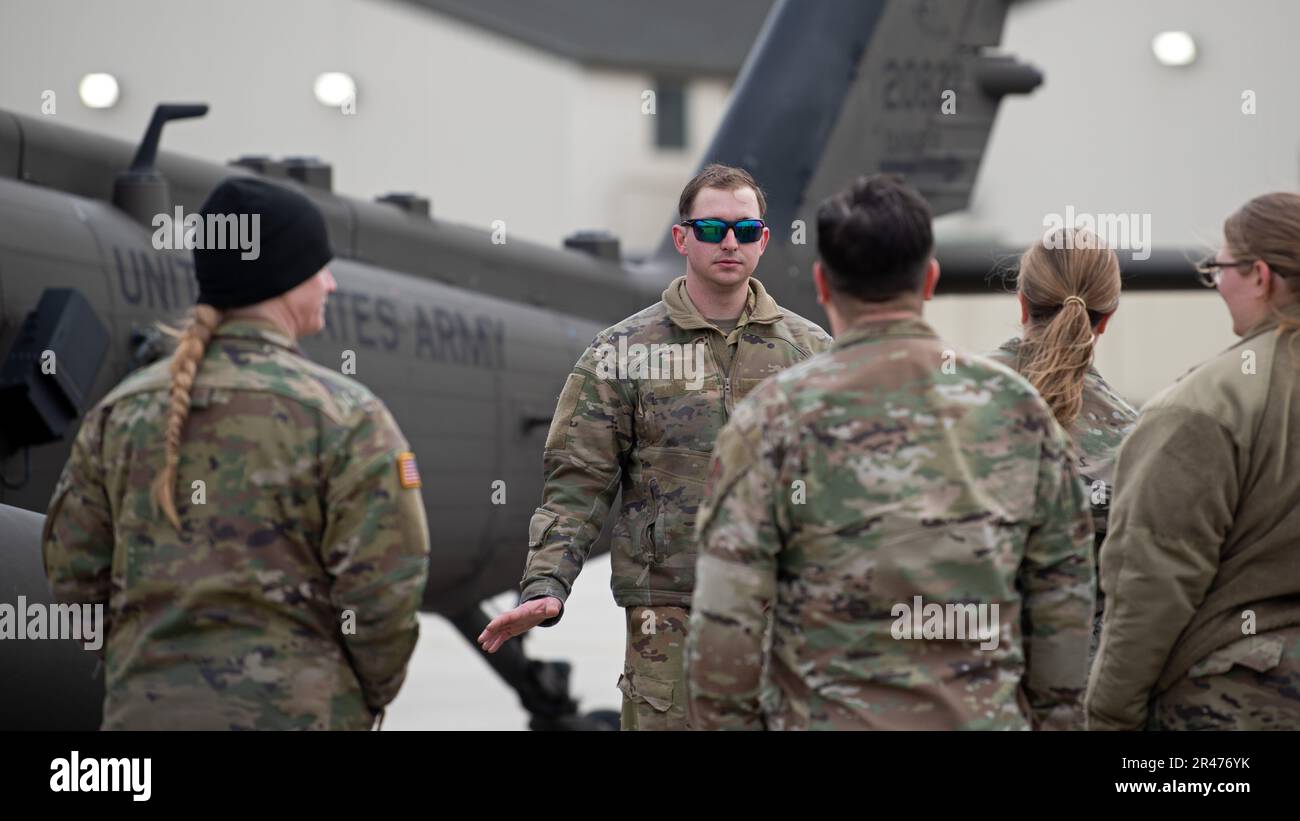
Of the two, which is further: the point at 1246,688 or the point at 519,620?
the point at 519,620

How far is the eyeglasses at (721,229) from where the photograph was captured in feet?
12.1

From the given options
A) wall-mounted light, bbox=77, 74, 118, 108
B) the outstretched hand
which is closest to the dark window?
wall-mounted light, bbox=77, 74, 118, 108

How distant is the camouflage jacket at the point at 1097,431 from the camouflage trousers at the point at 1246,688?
0.78 m

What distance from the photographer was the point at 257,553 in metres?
2.50

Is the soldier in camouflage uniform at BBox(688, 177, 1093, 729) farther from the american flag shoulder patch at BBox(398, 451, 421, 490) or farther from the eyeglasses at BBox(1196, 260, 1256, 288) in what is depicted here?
the eyeglasses at BBox(1196, 260, 1256, 288)

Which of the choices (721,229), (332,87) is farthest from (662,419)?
(332,87)

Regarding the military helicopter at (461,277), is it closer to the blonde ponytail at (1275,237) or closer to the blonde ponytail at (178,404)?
the blonde ponytail at (178,404)

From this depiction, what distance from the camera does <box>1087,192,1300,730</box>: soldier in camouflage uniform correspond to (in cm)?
269

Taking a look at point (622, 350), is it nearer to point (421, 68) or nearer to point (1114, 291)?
point (1114, 291)

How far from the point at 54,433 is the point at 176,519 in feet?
10.4

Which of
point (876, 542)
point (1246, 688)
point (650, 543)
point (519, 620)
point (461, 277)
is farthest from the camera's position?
point (461, 277)

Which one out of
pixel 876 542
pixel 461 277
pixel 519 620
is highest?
pixel 461 277

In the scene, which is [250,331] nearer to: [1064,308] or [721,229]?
[721,229]

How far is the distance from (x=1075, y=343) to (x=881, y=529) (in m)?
1.33
